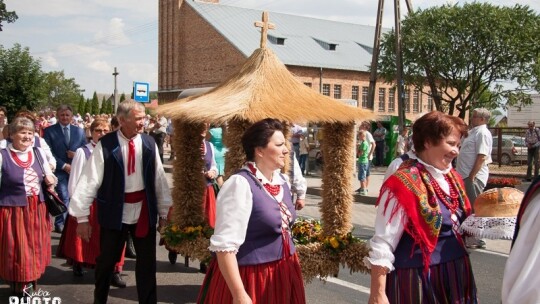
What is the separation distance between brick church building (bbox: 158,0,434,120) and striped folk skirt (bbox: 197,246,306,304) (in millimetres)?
43596

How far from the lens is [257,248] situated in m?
3.56

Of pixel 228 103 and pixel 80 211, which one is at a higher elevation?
pixel 228 103

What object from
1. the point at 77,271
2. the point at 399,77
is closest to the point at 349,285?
the point at 77,271

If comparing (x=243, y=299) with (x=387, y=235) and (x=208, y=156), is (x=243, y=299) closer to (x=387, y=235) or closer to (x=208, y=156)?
(x=387, y=235)

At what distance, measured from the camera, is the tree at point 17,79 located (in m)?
28.0

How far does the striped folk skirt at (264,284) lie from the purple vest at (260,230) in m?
0.06

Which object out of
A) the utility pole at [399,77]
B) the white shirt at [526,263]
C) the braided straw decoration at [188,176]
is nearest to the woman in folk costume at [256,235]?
the white shirt at [526,263]

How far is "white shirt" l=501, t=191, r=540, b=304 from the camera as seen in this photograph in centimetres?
218

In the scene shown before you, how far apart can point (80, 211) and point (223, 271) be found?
2.19m

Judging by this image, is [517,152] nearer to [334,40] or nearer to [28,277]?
[28,277]

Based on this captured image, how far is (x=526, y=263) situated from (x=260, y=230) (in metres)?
1.64

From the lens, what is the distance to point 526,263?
2.21m

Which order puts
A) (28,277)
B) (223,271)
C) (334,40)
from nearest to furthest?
(223,271) → (28,277) → (334,40)

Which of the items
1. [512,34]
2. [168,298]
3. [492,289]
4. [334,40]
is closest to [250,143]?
[168,298]
